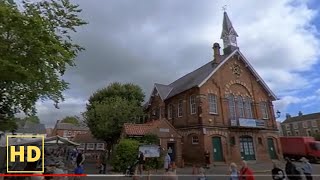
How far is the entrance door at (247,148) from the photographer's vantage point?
30.6 meters

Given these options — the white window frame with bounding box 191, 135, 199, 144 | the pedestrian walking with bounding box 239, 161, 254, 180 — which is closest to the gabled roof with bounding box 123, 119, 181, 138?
the white window frame with bounding box 191, 135, 199, 144

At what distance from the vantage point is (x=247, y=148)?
102 feet

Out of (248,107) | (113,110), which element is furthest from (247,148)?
(113,110)

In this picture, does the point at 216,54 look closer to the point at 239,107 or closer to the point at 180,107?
the point at 239,107

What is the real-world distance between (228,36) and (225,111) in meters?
10.8

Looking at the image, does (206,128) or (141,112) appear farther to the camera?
(141,112)

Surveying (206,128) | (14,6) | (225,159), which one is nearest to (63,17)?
(14,6)

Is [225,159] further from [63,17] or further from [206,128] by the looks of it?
[63,17]

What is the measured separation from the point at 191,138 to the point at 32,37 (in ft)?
71.9

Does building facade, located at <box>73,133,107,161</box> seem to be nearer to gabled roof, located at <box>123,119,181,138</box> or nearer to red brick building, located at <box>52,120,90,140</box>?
red brick building, located at <box>52,120,90,140</box>

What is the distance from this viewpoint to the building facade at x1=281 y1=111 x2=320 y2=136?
68.6 metres

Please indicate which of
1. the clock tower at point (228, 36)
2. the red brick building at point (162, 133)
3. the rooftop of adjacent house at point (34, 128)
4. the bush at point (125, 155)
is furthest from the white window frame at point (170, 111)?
the rooftop of adjacent house at point (34, 128)

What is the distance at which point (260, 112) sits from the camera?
34.1 meters

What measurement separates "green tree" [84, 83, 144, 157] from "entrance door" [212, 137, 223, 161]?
1082cm
